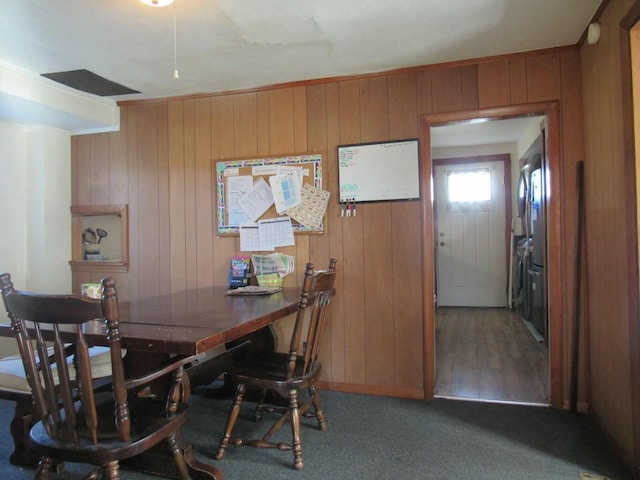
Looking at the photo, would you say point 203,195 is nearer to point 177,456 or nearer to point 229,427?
point 229,427

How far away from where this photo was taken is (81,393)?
122 centimetres

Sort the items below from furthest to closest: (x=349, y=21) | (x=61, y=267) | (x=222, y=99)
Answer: (x=61, y=267), (x=222, y=99), (x=349, y=21)

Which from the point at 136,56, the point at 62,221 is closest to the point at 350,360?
the point at 136,56

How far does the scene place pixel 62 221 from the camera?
3.33 meters

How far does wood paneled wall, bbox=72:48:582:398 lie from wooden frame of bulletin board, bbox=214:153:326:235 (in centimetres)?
6

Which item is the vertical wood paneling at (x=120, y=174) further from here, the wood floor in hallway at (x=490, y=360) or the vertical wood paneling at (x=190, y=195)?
the wood floor in hallway at (x=490, y=360)

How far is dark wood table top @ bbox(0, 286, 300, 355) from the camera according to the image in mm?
1292

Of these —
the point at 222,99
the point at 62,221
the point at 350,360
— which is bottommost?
the point at 350,360

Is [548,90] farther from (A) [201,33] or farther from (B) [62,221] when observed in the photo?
(B) [62,221]

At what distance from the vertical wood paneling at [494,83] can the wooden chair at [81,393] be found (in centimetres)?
225

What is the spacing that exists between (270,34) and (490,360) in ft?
9.38

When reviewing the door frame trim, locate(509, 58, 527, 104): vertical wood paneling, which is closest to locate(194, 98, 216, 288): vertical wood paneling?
the door frame trim

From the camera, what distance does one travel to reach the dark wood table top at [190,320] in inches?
50.9

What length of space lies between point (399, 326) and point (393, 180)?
95 centimetres
